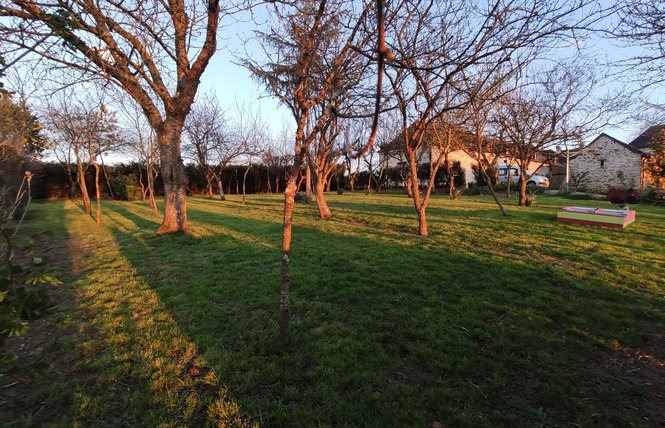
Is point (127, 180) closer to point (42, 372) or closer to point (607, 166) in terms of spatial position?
point (42, 372)

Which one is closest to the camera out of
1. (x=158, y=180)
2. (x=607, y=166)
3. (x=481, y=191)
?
(x=481, y=191)

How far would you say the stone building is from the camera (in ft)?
78.0

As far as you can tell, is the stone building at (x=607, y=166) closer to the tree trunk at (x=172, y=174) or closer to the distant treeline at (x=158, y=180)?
the distant treeline at (x=158, y=180)

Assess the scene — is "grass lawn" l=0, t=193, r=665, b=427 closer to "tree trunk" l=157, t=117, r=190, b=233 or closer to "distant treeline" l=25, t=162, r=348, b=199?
"tree trunk" l=157, t=117, r=190, b=233

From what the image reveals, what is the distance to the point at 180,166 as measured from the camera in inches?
280

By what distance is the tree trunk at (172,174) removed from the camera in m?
6.91

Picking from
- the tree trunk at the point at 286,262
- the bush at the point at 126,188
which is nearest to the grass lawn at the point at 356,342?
the tree trunk at the point at 286,262

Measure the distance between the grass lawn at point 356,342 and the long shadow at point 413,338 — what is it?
2 centimetres

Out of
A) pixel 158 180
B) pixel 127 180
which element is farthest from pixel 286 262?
pixel 158 180

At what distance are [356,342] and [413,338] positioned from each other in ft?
2.02

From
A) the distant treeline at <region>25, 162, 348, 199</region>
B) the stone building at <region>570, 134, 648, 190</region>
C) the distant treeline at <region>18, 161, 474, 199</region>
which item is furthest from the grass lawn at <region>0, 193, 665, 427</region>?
the stone building at <region>570, 134, 648, 190</region>

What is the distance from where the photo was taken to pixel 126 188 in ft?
64.1

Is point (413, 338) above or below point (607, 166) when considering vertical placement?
below

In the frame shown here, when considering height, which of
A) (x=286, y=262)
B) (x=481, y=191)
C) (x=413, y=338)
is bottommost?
(x=413, y=338)
